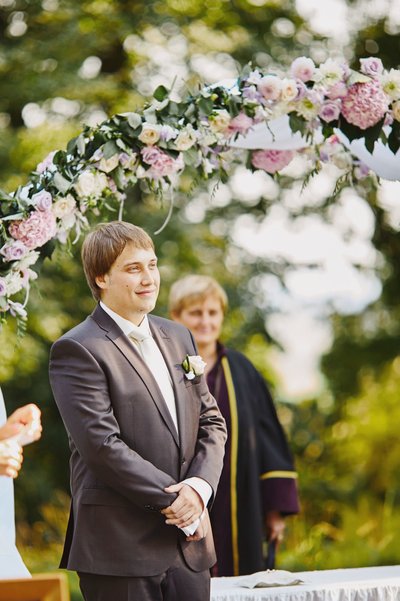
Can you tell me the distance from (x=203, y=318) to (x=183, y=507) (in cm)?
225

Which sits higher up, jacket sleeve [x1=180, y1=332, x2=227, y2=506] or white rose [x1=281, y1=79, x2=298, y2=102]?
white rose [x1=281, y1=79, x2=298, y2=102]

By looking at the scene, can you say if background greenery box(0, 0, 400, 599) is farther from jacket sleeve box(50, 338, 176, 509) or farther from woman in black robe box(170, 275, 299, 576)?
jacket sleeve box(50, 338, 176, 509)

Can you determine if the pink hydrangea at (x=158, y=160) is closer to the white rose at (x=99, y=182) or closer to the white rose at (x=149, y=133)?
the white rose at (x=149, y=133)

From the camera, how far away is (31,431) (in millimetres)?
3135

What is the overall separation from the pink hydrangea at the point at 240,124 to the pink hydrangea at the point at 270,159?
0.37m

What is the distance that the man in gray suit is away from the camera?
3.73 m

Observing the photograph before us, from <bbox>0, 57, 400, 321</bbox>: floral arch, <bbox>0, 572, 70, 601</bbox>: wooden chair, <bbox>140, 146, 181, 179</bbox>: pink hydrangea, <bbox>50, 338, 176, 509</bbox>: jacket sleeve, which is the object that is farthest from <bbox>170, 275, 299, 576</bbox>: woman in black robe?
<bbox>0, 572, 70, 601</bbox>: wooden chair

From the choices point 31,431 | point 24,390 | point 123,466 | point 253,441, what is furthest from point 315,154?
point 24,390

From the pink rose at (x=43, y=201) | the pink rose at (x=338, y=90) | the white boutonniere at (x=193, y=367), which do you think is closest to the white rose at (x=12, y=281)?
the pink rose at (x=43, y=201)

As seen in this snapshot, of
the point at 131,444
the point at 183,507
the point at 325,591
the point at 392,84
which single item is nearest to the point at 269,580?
the point at 325,591

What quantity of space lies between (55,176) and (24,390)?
673 centimetres

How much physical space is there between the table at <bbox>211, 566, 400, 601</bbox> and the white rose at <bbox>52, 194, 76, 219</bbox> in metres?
1.80

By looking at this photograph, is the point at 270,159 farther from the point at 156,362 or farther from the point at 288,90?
the point at 156,362

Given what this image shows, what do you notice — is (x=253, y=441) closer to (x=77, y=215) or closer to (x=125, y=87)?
(x=77, y=215)
